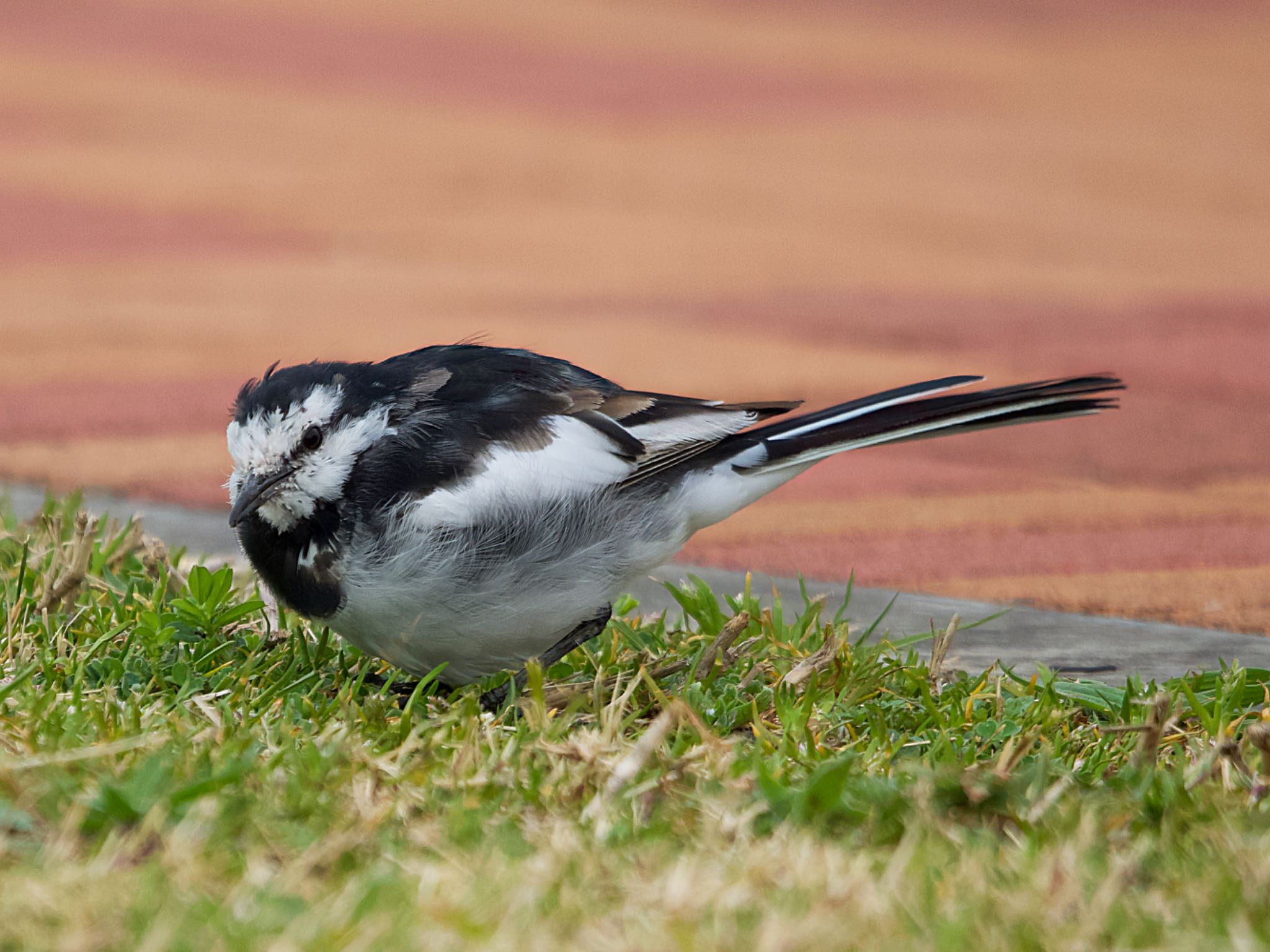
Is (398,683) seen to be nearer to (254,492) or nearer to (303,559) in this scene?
(303,559)

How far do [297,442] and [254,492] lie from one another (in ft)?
0.57

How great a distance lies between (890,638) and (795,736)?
1.39m

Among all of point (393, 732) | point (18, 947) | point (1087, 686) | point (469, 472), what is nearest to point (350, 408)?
point (469, 472)

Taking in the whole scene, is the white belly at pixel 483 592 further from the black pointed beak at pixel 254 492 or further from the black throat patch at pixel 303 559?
the black pointed beak at pixel 254 492

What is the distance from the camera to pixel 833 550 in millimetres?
7262

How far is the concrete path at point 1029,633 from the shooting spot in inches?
201

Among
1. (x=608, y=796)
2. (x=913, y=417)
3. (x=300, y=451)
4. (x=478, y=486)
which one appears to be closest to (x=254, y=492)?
(x=300, y=451)

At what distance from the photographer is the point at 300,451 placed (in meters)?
4.19

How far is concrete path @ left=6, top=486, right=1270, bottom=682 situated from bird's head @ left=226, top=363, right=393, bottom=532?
161cm

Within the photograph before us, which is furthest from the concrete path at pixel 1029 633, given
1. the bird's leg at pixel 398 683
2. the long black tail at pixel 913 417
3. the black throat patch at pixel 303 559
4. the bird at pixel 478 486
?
the black throat patch at pixel 303 559

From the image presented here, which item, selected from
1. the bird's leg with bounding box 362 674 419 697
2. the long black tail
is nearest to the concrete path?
the long black tail

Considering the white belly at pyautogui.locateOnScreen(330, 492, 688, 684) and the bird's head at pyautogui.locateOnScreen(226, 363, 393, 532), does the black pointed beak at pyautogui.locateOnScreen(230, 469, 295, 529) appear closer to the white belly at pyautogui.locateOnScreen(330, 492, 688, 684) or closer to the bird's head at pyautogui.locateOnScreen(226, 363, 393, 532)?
the bird's head at pyautogui.locateOnScreen(226, 363, 393, 532)

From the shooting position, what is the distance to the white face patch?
4.17 metres

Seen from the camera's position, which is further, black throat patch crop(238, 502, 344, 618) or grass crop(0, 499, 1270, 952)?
black throat patch crop(238, 502, 344, 618)
